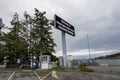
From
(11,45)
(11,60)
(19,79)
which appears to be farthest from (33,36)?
(19,79)

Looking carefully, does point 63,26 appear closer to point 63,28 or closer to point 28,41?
point 63,28

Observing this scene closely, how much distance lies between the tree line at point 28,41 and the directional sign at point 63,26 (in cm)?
490

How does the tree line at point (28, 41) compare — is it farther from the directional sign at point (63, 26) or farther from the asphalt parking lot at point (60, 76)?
the asphalt parking lot at point (60, 76)

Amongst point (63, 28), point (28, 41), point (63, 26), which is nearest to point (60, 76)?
point (63, 28)

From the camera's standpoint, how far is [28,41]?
37531mm

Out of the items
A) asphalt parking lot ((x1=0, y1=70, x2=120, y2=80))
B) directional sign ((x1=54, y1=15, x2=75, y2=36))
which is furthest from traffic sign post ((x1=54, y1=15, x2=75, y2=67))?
asphalt parking lot ((x1=0, y1=70, x2=120, y2=80))

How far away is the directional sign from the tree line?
490 cm

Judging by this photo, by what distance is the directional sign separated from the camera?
27.6 metres

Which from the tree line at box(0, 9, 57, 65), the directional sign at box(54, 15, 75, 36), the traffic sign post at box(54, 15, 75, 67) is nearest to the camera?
the directional sign at box(54, 15, 75, 36)

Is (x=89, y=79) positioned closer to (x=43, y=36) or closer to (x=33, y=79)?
(x=33, y=79)

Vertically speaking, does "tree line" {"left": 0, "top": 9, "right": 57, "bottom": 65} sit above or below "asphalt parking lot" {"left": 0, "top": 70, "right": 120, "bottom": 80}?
above

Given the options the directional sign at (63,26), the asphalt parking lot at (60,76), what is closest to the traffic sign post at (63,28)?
the directional sign at (63,26)

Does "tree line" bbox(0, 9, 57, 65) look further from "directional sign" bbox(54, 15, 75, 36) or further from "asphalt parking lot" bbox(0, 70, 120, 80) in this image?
"asphalt parking lot" bbox(0, 70, 120, 80)

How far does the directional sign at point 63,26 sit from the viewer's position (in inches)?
1087
